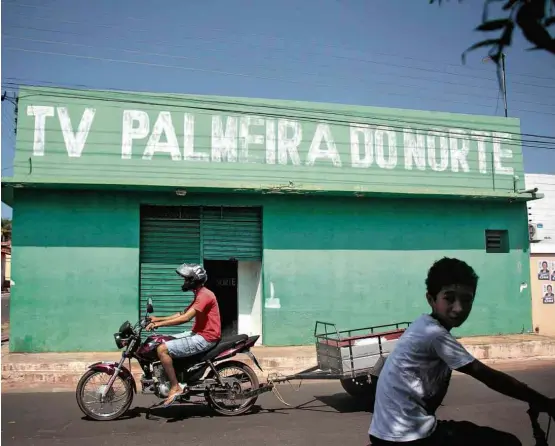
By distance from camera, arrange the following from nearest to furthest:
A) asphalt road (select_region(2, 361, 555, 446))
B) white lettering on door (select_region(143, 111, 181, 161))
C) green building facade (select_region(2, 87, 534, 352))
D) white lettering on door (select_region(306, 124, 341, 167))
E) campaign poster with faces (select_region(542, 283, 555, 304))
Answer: asphalt road (select_region(2, 361, 555, 446)), green building facade (select_region(2, 87, 534, 352)), white lettering on door (select_region(143, 111, 181, 161)), white lettering on door (select_region(306, 124, 341, 167)), campaign poster with faces (select_region(542, 283, 555, 304))

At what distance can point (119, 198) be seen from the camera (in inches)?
464

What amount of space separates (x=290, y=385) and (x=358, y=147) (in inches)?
252

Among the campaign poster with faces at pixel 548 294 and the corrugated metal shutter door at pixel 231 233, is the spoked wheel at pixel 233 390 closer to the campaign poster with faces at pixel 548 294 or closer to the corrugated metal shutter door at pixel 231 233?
the corrugated metal shutter door at pixel 231 233

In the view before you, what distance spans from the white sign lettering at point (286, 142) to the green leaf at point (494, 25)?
1081 centimetres

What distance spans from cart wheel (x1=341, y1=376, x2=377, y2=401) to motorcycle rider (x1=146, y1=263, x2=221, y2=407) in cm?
205

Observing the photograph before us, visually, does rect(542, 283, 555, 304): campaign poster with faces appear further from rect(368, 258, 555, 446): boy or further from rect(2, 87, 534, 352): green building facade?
rect(368, 258, 555, 446): boy

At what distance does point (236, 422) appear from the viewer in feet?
21.6

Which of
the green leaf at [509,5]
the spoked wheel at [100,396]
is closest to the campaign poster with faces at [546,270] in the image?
the spoked wheel at [100,396]

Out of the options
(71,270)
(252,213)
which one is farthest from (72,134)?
(252,213)

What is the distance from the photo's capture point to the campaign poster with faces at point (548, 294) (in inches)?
555

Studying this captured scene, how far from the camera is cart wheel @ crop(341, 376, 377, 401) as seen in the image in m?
7.33

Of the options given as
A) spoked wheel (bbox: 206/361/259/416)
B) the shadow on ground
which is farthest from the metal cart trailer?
the shadow on ground

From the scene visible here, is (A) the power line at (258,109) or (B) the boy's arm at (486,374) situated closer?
(B) the boy's arm at (486,374)

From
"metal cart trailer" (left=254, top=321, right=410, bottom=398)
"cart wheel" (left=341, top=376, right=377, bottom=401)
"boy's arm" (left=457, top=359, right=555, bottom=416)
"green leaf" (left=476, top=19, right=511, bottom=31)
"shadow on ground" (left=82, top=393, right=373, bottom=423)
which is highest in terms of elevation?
"green leaf" (left=476, top=19, right=511, bottom=31)
